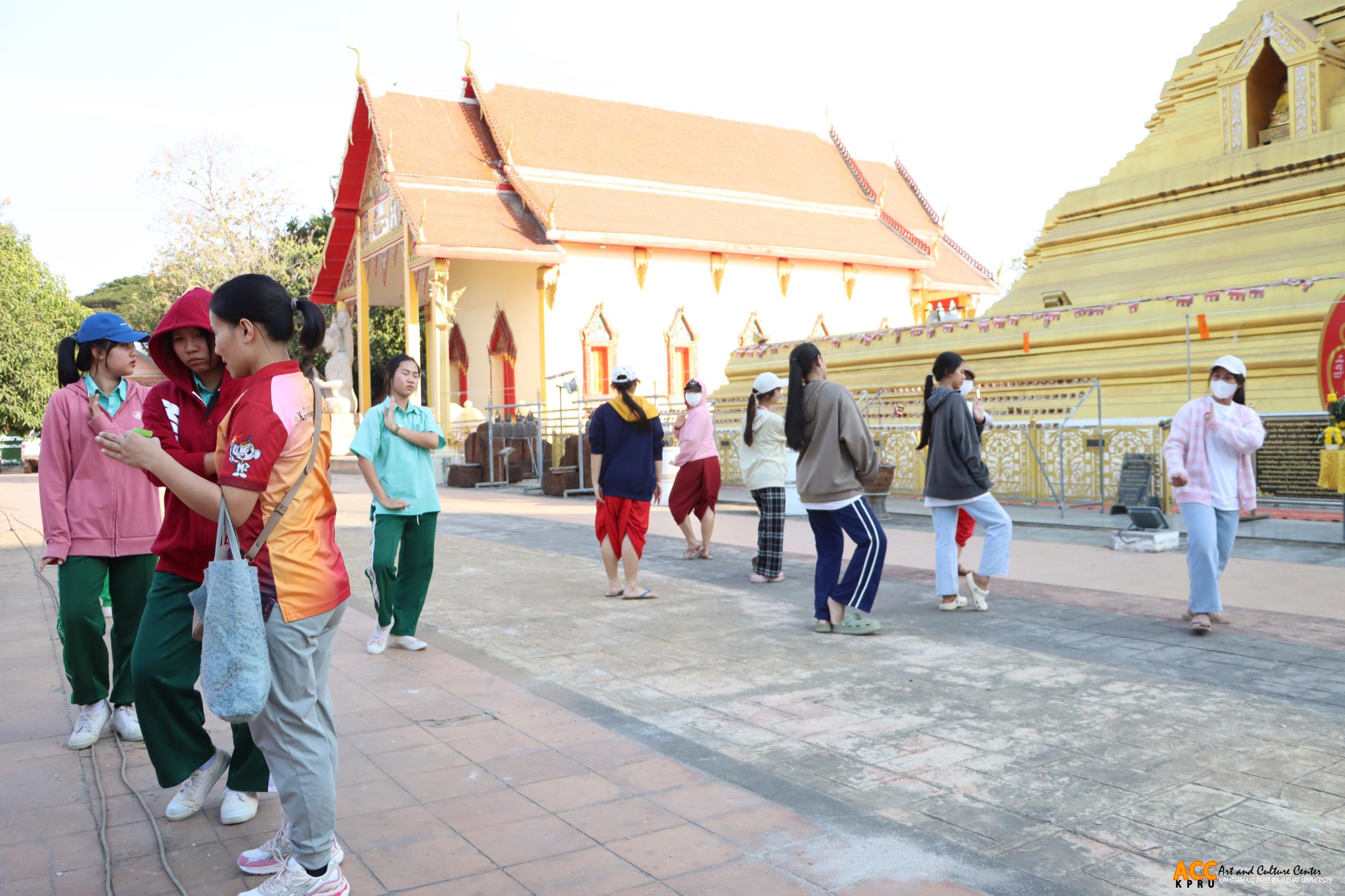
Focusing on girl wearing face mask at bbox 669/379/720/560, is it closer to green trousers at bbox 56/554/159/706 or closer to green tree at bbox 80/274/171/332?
green trousers at bbox 56/554/159/706

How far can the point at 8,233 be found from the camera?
3434 cm

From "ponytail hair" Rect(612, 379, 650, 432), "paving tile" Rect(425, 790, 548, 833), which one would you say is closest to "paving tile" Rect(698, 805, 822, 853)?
"paving tile" Rect(425, 790, 548, 833)

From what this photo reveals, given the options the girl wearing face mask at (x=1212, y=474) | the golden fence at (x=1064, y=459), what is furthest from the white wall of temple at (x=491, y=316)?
the girl wearing face mask at (x=1212, y=474)

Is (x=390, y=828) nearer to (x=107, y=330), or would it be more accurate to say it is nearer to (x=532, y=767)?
(x=532, y=767)

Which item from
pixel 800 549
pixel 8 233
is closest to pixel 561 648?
pixel 800 549

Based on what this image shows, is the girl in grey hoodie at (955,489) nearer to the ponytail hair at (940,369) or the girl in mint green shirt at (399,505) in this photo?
the ponytail hair at (940,369)

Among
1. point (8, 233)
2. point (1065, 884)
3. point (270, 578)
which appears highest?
point (8, 233)

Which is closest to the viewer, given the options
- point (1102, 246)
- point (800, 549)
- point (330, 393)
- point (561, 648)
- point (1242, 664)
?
point (1242, 664)

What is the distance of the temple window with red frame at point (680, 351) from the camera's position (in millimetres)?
26922

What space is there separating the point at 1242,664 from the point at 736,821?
3092 millimetres

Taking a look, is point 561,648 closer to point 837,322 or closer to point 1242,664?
point 1242,664

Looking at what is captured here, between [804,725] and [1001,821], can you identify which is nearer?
[1001,821]

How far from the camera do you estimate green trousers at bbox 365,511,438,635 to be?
19.1ft

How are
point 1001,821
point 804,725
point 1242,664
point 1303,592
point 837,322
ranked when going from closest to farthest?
1. point 1001,821
2. point 804,725
3. point 1242,664
4. point 1303,592
5. point 837,322
